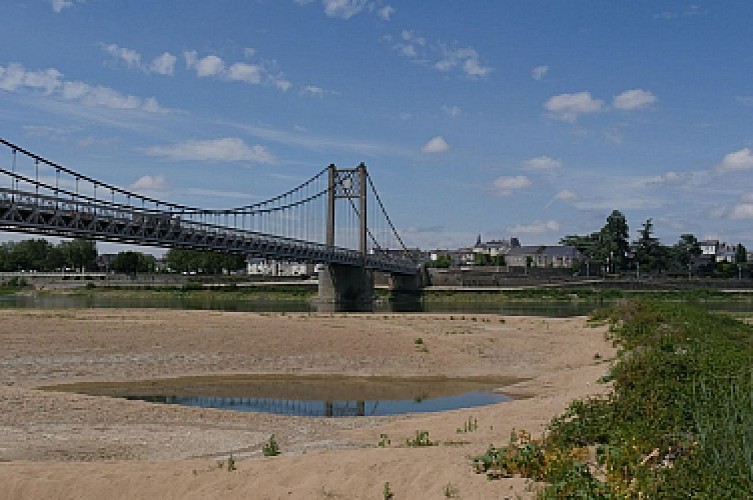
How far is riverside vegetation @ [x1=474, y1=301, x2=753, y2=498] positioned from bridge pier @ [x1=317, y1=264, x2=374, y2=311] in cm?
7971

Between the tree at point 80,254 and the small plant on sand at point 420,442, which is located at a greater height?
the tree at point 80,254

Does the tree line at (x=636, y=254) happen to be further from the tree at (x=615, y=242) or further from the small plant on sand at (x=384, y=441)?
the small plant on sand at (x=384, y=441)

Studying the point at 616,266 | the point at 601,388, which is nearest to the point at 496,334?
the point at 601,388

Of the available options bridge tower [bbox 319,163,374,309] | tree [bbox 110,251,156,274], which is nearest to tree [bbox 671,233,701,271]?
bridge tower [bbox 319,163,374,309]

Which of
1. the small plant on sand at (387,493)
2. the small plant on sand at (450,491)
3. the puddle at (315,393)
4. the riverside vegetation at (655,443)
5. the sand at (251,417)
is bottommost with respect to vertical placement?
the puddle at (315,393)

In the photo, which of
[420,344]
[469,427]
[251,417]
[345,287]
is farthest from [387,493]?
[345,287]

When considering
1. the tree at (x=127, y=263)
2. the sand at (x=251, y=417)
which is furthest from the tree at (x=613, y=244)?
the sand at (x=251, y=417)

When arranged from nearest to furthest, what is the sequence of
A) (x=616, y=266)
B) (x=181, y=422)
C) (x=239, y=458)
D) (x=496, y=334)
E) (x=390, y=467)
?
(x=390, y=467), (x=239, y=458), (x=181, y=422), (x=496, y=334), (x=616, y=266)

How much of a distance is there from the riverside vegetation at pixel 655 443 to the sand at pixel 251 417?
1.97 feet

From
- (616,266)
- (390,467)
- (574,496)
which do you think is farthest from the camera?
(616,266)

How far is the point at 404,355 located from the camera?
99.6ft

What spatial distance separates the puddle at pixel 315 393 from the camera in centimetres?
2106

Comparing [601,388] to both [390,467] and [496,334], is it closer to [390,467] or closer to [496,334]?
[390,467]

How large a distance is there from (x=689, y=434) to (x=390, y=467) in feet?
12.7
